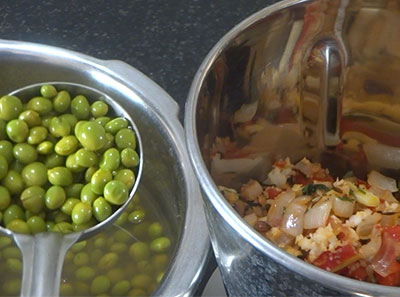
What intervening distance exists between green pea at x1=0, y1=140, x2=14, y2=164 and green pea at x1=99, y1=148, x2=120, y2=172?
0.42 ft

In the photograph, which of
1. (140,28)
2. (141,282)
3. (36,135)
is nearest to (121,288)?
(141,282)

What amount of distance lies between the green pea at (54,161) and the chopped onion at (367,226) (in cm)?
40

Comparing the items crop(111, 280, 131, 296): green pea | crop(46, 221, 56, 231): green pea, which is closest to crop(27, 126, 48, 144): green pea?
crop(46, 221, 56, 231): green pea

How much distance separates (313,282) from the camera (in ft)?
1.77

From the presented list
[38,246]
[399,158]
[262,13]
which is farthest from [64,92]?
[399,158]

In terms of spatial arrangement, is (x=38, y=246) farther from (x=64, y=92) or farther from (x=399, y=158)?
(x=399, y=158)

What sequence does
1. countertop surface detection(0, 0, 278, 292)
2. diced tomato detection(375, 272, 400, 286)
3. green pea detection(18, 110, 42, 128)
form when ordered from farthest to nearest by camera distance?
countertop surface detection(0, 0, 278, 292) < green pea detection(18, 110, 42, 128) < diced tomato detection(375, 272, 400, 286)

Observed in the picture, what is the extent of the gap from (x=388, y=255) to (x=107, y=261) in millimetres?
388

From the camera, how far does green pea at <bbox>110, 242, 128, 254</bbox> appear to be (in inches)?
36.7

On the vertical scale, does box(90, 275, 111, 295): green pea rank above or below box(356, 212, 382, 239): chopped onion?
below

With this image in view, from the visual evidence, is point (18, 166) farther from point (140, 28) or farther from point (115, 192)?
point (140, 28)

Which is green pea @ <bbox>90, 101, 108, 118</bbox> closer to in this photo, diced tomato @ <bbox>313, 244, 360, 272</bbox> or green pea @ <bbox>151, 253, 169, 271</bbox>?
green pea @ <bbox>151, 253, 169, 271</bbox>

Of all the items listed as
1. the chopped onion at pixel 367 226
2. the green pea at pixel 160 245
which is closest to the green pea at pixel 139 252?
the green pea at pixel 160 245

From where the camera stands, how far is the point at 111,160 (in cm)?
89
